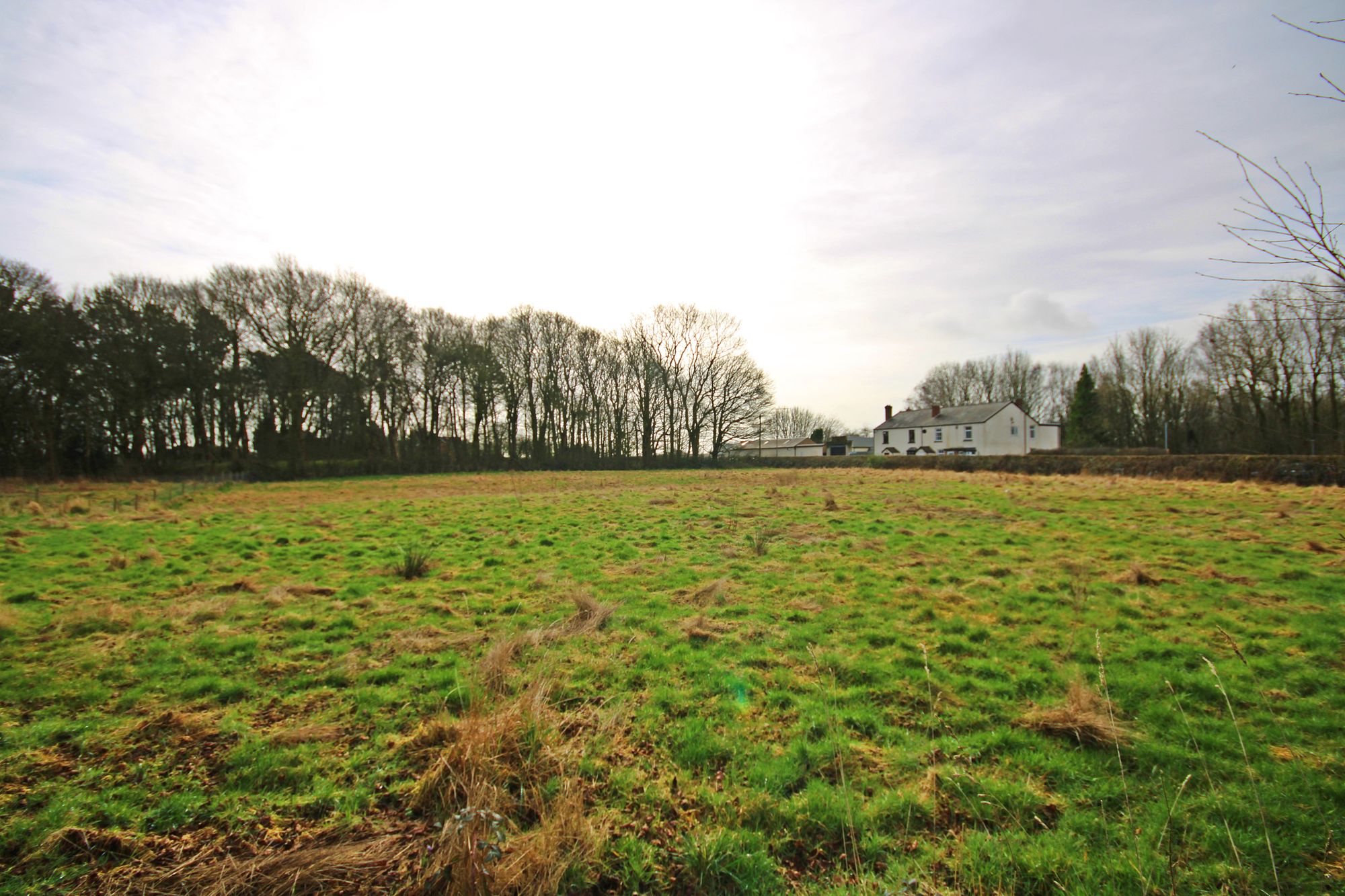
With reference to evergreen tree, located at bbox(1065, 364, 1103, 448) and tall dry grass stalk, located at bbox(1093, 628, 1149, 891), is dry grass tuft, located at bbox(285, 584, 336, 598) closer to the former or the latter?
tall dry grass stalk, located at bbox(1093, 628, 1149, 891)

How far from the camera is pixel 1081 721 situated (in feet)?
14.2

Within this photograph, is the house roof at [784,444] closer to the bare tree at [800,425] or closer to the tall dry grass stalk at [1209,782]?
the bare tree at [800,425]

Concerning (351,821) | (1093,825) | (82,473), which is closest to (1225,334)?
(1093,825)

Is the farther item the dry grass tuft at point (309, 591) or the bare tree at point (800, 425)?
the bare tree at point (800, 425)

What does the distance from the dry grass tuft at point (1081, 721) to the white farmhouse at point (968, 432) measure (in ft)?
194

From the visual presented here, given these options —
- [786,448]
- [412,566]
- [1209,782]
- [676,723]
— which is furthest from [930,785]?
[786,448]

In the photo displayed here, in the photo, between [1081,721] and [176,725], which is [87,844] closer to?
[176,725]

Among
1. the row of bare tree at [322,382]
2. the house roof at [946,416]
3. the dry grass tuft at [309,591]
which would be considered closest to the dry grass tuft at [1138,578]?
the dry grass tuft at [309,591]

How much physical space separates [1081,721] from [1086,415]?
222 ft

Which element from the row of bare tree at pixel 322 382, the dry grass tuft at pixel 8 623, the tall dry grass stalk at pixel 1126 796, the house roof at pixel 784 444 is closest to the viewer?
the tall dry grass stalk at pixel 1126 796

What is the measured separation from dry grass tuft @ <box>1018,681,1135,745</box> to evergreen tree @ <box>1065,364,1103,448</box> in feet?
215

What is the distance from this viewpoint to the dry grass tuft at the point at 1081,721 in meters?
4.25

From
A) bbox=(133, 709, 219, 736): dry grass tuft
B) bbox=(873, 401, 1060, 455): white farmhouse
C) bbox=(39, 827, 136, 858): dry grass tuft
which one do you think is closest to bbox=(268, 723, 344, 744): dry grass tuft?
bbox=(133, 709, 219, 736): dry grass tuft

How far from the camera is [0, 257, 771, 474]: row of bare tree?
3222cm
